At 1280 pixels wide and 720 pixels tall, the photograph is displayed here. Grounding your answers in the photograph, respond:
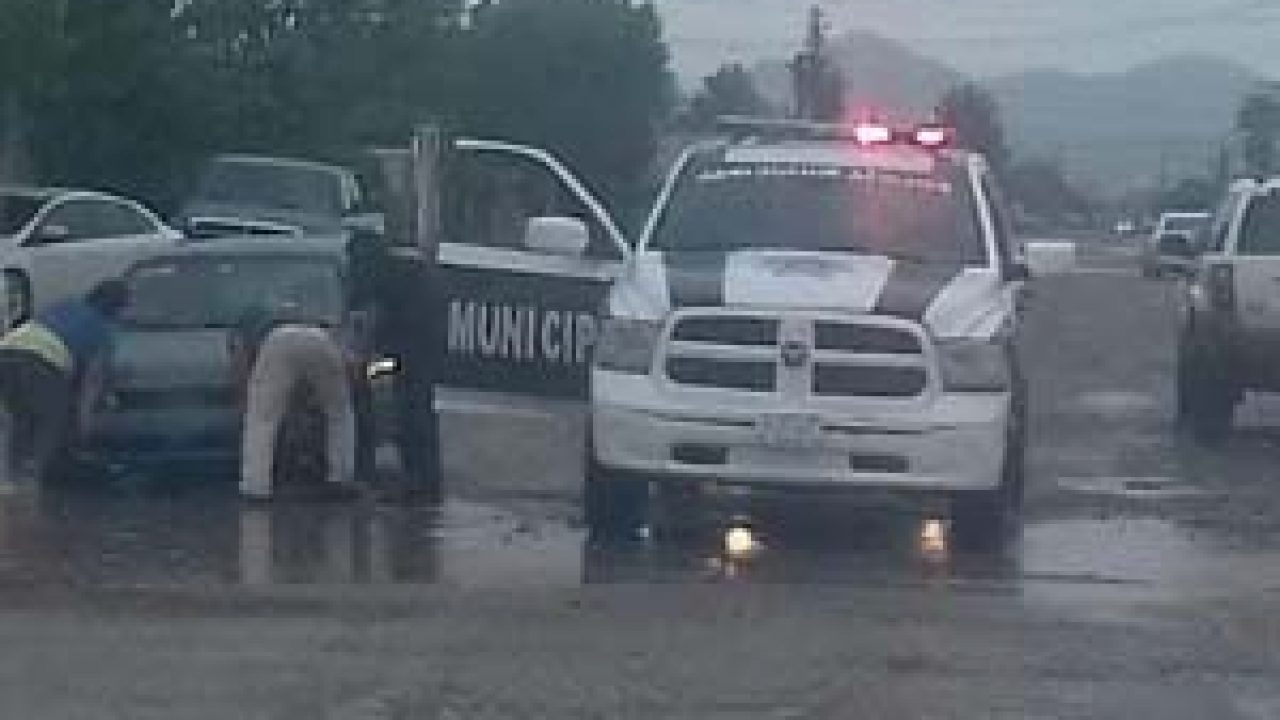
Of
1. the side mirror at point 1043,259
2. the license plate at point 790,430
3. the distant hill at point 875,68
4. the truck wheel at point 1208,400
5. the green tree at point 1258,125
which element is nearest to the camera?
the license plate at point 790,430

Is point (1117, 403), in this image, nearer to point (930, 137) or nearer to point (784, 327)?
point (930, 137)

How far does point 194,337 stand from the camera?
53.3 feet

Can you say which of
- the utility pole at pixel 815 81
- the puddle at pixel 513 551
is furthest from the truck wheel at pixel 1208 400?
the utility pole at pixel 815 81

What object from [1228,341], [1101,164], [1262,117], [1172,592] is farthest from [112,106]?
[1101,164]

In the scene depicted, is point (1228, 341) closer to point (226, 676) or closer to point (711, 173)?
point (711, 173)

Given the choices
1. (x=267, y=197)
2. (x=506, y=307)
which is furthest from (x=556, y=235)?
(x=267, y=197)

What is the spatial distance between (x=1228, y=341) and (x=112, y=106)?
23.2m

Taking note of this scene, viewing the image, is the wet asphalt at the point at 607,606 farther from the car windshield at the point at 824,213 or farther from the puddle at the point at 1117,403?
the puddle at the point at 1117,403

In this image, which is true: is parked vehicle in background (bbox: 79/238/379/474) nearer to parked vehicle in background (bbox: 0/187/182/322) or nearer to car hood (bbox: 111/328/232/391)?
car hood (bbox: 111/328/232/391)

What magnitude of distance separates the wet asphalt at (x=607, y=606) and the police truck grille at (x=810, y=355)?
0.77m

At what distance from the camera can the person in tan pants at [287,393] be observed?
15164mm

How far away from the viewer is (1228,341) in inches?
814

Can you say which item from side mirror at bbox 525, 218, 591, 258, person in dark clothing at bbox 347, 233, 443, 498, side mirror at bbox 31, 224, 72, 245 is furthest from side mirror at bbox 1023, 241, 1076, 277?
side mirror at bbox 31, 224, 72, 245

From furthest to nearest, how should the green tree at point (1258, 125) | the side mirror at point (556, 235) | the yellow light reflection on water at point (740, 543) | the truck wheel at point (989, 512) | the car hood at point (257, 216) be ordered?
the green tree at point (1258, 125)
the car hood at point (257, 216)
the side mirror at point (556, 235)
the truck wheel at point (989, 512)
the yellow light reflection on water at point (740, 543)
